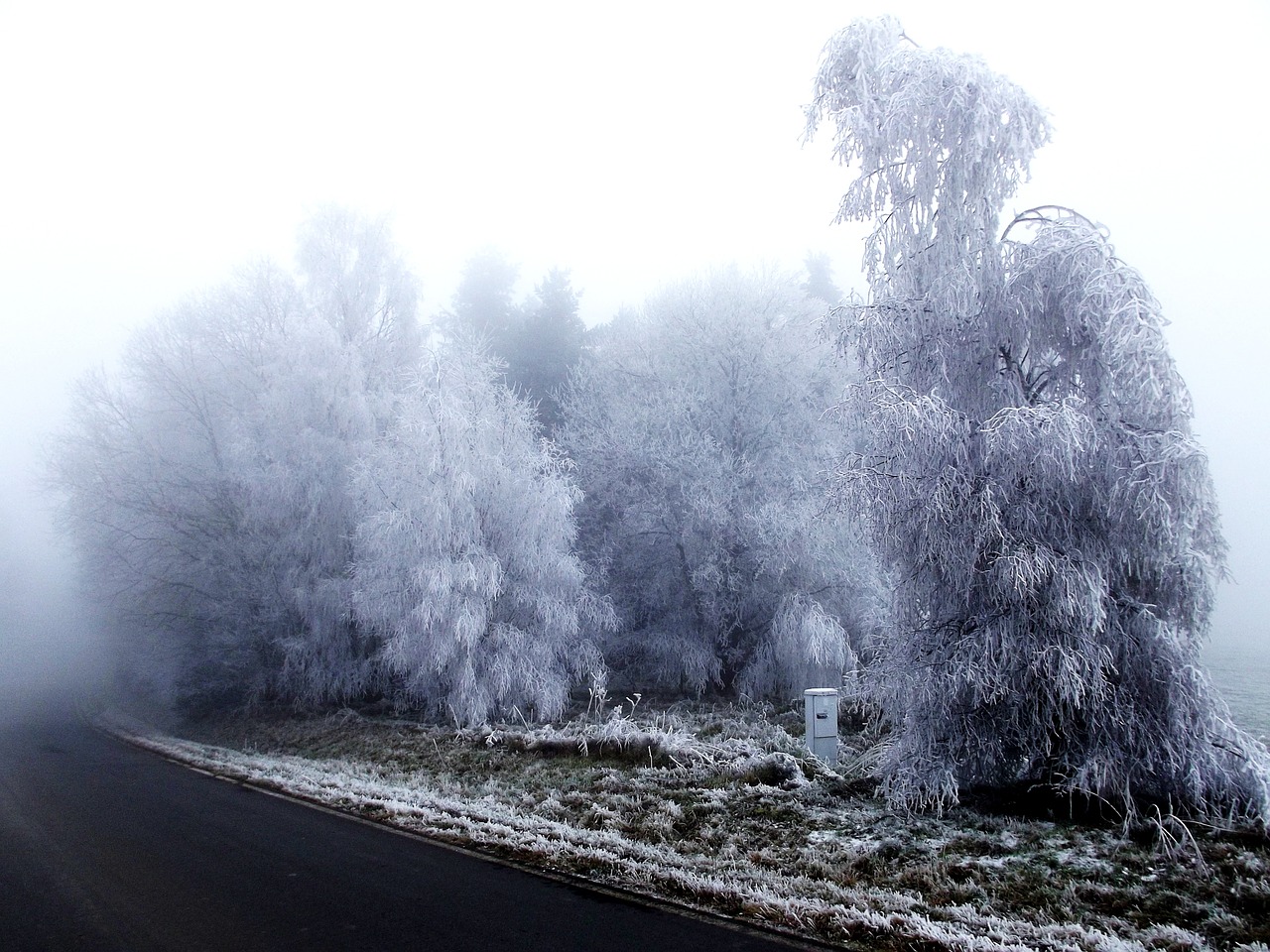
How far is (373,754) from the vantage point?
498 inches

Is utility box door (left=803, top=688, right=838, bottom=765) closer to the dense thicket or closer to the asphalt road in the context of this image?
the asphalt road

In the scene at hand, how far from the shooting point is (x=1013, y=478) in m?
6.95

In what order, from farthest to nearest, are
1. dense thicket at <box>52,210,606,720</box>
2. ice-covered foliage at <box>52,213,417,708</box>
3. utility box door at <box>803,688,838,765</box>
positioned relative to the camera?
1. ice-covered foliage at <box>52,213,417,708</box>
2. dense thicket at <box>52,210,606,720</box>
3. utility box door at <box>803,688,838,765</box>

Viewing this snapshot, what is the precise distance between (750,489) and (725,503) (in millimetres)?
760

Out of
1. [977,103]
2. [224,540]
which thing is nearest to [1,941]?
[977,103]

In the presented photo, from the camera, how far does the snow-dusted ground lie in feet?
14.4

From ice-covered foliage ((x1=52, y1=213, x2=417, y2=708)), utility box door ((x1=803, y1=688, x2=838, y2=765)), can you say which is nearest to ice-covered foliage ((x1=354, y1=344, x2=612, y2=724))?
ice-covered foliage ((x1=52, y1=213, x2=417, y2=708))

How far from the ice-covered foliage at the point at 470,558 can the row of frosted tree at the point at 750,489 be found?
0.08 metres

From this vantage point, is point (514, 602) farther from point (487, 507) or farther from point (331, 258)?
point (331, 258)

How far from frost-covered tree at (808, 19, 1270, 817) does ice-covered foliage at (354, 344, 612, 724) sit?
30.2 ft

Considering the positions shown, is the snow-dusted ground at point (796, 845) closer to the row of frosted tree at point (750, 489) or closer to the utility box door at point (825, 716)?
the utility box door at point (825, 716)

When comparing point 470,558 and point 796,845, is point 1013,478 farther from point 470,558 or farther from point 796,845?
point 470,558

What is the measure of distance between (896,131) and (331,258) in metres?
18.2

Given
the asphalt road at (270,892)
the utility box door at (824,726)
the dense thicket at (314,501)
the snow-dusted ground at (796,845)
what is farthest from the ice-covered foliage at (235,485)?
the utility box door at (824,726)
